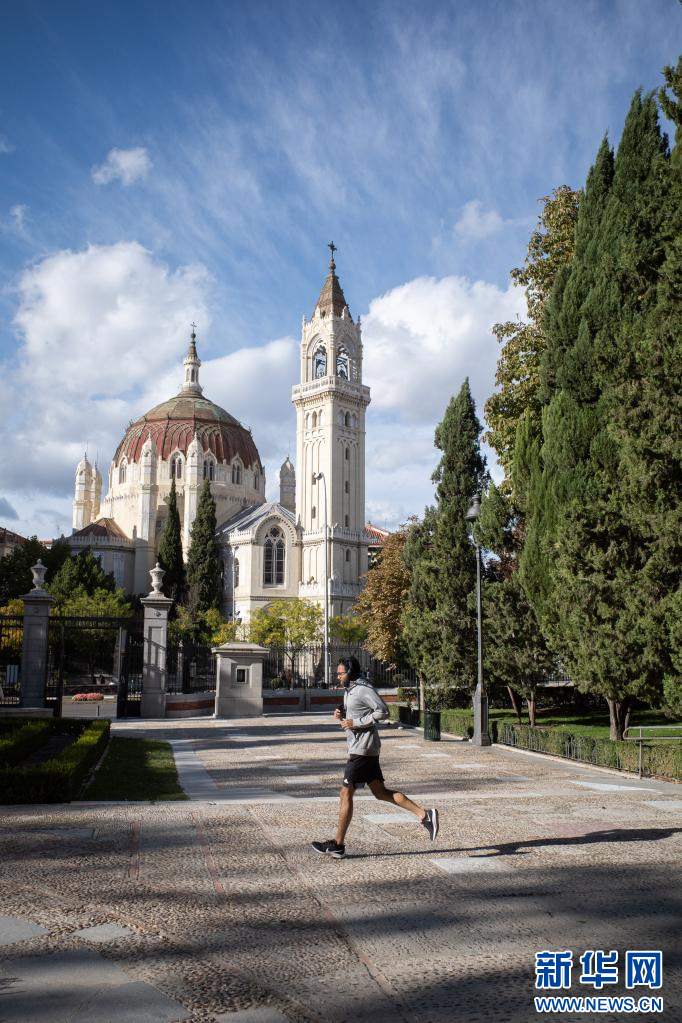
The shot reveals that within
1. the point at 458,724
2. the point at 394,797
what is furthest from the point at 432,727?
the point at 394,797

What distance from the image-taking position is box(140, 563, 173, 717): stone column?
30.9 metres

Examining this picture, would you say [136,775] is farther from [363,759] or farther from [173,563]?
[173,563]

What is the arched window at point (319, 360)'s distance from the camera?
257ft

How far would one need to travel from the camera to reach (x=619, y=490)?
17.8 meters

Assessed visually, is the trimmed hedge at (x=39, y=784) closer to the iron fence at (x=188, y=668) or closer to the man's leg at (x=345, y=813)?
the man's leg at (x=345, y=813)

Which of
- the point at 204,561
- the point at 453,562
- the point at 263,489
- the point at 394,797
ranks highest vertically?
the point at 263,489

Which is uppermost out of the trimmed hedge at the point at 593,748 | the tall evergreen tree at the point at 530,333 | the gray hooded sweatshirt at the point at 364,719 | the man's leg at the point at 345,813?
the tall evergreen tree at the point at 530,333

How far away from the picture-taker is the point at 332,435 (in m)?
75.6

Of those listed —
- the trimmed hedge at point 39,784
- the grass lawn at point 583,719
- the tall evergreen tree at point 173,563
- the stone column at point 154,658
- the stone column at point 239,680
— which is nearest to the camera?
the trimmed hedge at point 39,784

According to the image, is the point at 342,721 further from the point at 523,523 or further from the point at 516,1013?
the point at 523,523

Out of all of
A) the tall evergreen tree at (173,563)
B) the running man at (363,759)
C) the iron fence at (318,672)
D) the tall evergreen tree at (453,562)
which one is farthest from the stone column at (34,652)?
the tall evergreen tree at (173,563)

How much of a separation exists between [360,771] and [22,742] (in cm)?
825

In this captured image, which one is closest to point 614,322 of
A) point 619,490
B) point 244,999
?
point 619,490

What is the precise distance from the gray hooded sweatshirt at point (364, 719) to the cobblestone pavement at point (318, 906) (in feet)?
3.09
